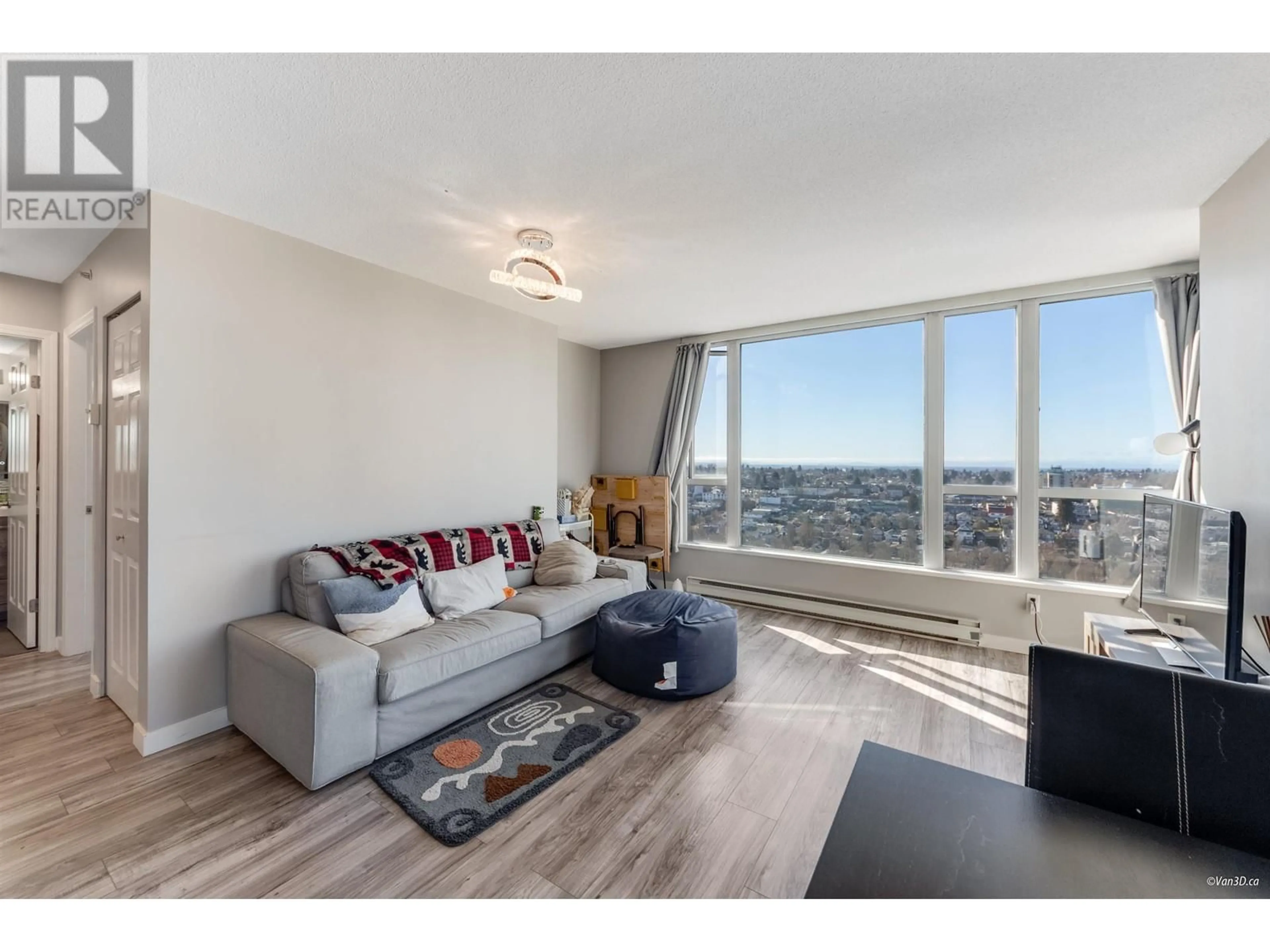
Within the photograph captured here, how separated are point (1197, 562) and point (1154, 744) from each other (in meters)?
1.42

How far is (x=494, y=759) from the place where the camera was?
7.22ft

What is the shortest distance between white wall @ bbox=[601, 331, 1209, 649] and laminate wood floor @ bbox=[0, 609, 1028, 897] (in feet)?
2.54

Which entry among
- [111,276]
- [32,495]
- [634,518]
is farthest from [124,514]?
[634,518]

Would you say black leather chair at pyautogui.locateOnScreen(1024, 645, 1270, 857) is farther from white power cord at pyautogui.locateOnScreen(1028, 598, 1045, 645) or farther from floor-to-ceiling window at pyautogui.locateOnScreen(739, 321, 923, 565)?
floor-to-ceiling window at pyautogui.locateOnScreen(739, 321, 923, 565)

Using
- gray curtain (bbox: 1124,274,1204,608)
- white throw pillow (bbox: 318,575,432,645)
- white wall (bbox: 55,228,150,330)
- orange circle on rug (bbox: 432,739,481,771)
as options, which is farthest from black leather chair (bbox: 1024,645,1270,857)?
white wall (bbox: 55,228,150,330)

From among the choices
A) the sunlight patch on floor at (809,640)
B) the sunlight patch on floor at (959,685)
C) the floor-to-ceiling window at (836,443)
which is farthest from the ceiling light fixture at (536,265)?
the sunlight patch on floor at (959,685)

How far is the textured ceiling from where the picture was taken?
1547 mm

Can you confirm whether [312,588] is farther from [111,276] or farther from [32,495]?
[32,495]

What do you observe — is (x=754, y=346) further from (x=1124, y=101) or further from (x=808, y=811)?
(x=808, y=811)

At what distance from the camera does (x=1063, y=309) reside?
A: 349cm

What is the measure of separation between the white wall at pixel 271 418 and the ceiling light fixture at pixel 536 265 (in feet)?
3.31

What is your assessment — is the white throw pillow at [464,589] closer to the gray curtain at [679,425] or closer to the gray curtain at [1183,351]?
the gray curtain at [679,425]
